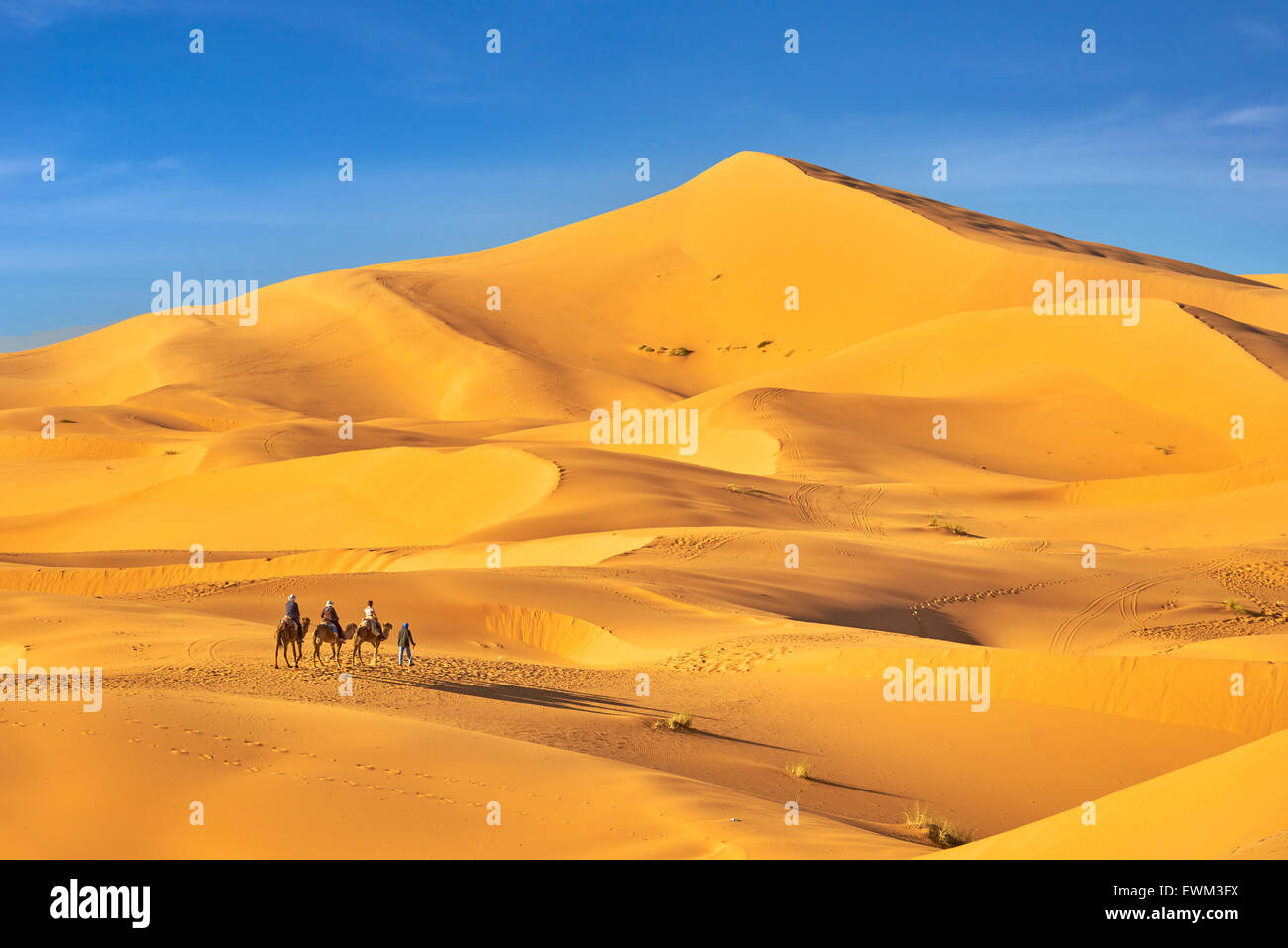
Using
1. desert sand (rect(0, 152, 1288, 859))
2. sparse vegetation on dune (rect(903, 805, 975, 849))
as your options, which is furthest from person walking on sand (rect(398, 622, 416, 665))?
sparse vegetation on dune (rect(903, 805, 975, 849))

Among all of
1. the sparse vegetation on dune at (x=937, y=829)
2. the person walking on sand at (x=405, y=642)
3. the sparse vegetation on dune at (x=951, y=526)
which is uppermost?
the sparse vegetation on dune at (x=951, y=526)

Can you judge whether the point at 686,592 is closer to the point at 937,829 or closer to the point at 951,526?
the point at 937,829

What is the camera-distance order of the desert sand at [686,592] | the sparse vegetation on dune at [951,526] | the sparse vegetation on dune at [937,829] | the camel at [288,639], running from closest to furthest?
1. the desert sand at [686,592]
2. the sparse vegetation on dune at [937,829]
3. the camel at [288,639]
4. the sparse vegetation on dune at [951,526]

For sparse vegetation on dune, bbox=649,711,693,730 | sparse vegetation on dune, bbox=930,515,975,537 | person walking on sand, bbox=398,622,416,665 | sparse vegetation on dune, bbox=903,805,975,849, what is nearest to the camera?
sparse vegetation on dune, bbox=903,805,975,849

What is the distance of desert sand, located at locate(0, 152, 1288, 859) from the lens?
22.8ft

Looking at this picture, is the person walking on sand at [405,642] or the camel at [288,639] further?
the person walking on sand at [405,642]

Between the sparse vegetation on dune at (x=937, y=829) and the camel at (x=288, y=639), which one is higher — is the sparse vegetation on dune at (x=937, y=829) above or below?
below

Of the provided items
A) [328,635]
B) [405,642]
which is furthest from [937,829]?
[328,635]

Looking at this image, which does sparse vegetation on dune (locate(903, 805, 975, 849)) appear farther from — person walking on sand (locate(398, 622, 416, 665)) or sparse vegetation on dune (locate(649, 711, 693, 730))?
person walking on sand (locate(398, 622, 416, 665))

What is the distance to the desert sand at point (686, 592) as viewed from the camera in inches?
274

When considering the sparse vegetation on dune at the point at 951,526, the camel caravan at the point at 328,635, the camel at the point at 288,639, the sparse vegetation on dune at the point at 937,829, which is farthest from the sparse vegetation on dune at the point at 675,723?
the sparse vegetation on dune at the point at 951,526

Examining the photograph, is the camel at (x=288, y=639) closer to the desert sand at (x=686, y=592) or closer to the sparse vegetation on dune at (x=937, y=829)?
the desert sand at (x=686, y=592)
